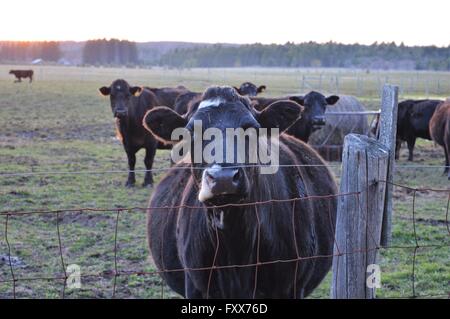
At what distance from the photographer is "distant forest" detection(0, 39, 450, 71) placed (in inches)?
4990

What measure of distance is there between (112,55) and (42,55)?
71.3ft

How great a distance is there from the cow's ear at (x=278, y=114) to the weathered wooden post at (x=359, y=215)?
0.97 meters

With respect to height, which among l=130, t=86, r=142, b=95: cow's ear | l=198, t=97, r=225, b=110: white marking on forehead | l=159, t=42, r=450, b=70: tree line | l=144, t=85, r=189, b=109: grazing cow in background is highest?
l=159, t=42, r=450, b=70: tree line

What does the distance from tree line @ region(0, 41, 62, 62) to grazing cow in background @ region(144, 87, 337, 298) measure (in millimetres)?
178601

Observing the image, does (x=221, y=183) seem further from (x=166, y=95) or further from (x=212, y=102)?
Answer: (x=166, y=95)

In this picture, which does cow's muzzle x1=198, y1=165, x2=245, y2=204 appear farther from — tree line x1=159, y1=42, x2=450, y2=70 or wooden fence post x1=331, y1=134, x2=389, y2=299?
tree line x1=159, y1=42, x2=450, y2=70

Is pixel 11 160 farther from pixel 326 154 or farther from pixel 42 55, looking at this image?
pixel 42 55

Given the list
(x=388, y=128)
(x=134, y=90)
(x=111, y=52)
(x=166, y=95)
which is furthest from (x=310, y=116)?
(x=111, y=52)

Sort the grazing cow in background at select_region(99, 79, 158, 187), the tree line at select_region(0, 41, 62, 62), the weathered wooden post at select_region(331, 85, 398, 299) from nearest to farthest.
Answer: the weathered wooden post at select_region(331, 85, 398, 299)
the grazing cow in background at select_region(99, 79, 158, 187)
the tree line at select_region(0, 41, 62, 62)

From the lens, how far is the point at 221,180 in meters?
3.37

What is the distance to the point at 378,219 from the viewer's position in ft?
11.0

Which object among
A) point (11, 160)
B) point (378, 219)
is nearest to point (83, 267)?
point (378, 219)

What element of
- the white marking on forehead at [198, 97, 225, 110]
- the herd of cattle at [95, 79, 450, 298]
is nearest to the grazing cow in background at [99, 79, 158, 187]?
the herd of cattle at [95, 79, 450, 298]

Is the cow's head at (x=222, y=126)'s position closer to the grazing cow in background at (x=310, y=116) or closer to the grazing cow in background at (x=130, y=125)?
the grazing cow in background at (x=130, y=125)
